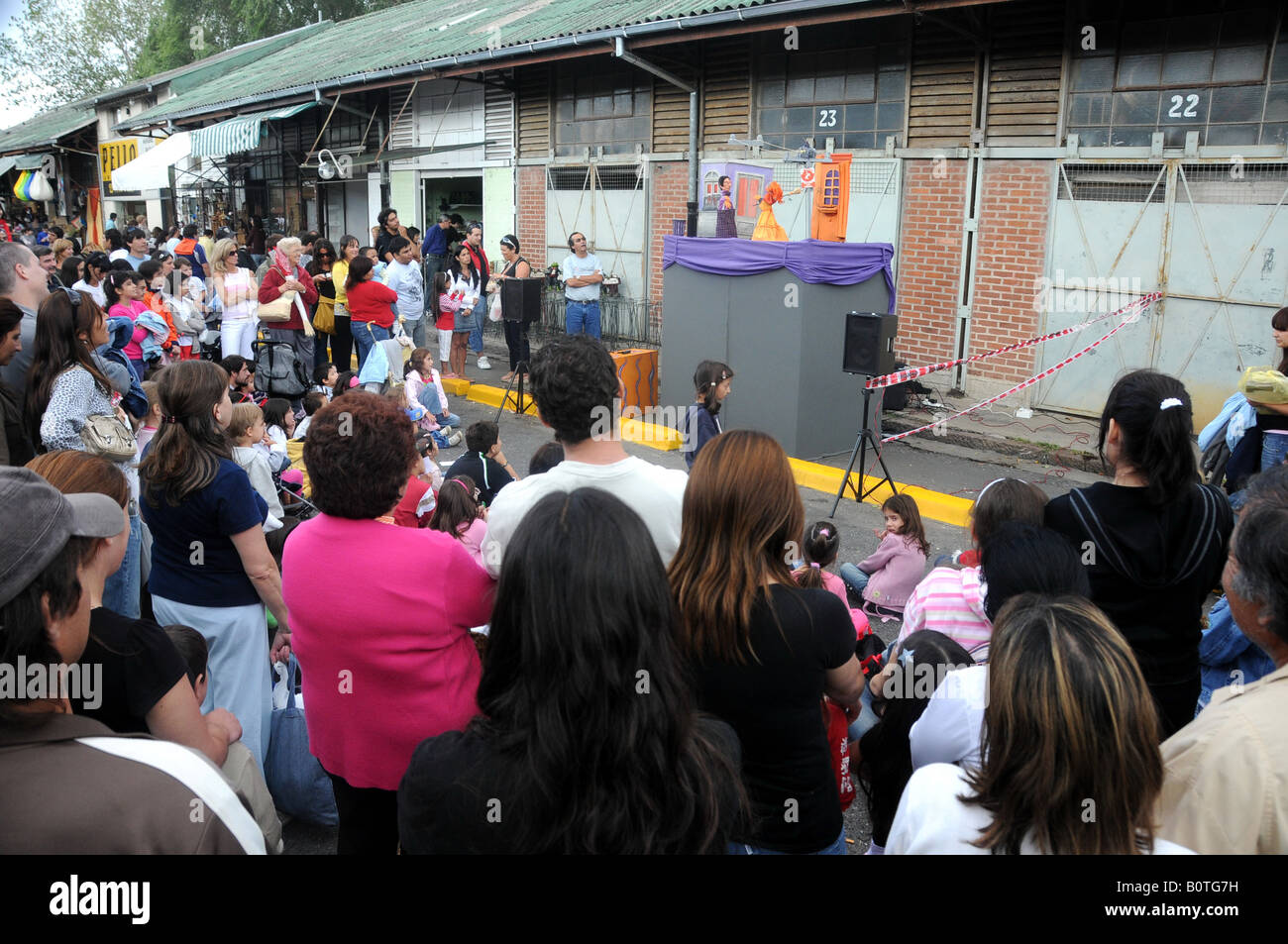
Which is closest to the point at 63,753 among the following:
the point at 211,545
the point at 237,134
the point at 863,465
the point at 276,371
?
the point at 211,545

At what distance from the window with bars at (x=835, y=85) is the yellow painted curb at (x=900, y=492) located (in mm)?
5087

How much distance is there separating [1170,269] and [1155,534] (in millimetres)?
7907

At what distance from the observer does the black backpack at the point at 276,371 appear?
8469 millimetres

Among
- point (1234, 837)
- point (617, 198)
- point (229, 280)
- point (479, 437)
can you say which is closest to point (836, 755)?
point (1234, 837)

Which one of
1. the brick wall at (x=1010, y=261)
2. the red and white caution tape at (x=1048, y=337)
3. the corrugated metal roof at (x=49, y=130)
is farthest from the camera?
the corrugated metal roof at (x=49, y=130)

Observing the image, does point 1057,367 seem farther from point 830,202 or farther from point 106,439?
point 106,439

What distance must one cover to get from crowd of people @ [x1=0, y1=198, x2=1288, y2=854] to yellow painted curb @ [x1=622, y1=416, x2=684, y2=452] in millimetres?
5812

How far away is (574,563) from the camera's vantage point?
166cm

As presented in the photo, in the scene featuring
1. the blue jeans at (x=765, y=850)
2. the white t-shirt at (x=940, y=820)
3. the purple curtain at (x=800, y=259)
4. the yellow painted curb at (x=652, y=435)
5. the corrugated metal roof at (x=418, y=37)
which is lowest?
the yellow painted curb at (x=652, y=435)

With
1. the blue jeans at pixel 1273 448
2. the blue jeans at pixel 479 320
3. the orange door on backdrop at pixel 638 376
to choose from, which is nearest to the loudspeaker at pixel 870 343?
the blue jeans at pixel 1273 448

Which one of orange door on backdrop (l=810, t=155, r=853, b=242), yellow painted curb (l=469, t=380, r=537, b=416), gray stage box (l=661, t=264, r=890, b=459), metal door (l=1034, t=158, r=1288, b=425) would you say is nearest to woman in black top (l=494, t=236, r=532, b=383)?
yellow painted curb (l=469, t=380, r=537, b=416)

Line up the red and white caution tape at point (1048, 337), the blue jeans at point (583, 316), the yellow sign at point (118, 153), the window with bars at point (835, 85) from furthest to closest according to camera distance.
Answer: the yellow sign at point (118, 153) < the blue jeans at point (583, 316) < the window with bars at point (835, 85) < the red and white caution tape at point (1048, 337)

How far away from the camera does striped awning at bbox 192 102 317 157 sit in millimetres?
18328

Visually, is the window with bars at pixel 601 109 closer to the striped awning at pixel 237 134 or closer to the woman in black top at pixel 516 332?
the woman in black top at pixel 516 332
